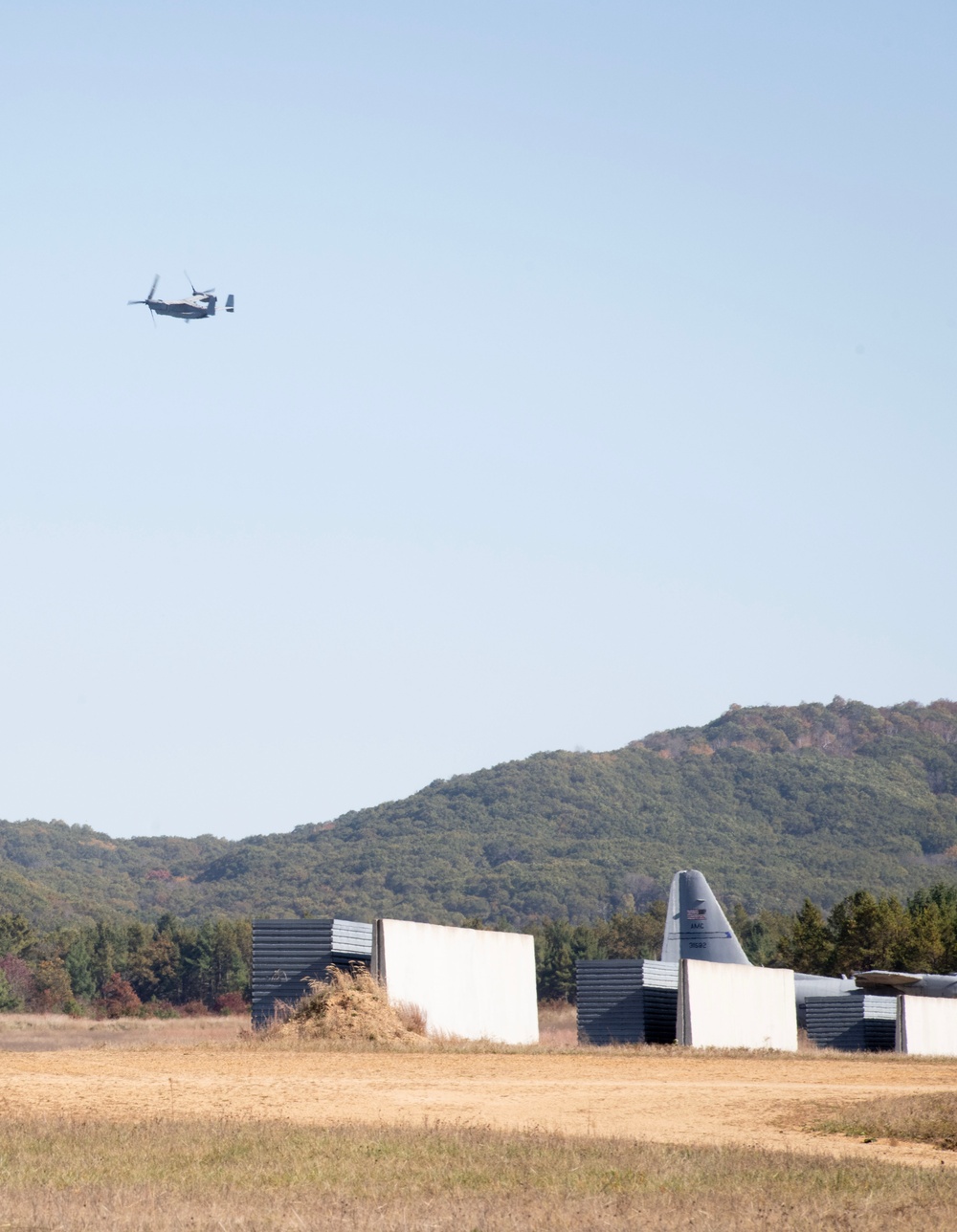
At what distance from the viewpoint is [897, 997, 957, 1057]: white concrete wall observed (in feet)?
128

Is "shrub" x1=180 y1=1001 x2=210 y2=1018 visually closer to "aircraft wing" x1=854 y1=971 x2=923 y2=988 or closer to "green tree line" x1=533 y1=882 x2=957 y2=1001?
"green tree line" x1=533 y1=882 x2=957 y2=1001

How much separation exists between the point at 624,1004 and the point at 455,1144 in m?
19.5

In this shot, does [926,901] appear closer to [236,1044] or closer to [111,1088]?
[236,1044]

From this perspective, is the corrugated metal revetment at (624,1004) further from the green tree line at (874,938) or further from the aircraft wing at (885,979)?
the green tree line at (874,938)

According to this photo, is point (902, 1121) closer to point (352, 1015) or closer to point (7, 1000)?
point (352, 1015)

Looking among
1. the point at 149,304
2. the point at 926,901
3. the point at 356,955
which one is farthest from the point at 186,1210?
the point at 926,901

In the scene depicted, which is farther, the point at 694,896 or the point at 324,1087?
the point at 694,896

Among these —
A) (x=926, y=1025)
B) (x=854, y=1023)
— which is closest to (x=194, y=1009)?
(x=854, y=1023)

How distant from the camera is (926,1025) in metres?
40.8

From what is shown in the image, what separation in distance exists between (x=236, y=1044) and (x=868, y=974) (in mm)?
23834

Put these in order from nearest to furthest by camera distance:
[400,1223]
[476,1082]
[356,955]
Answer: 1. [400,1223]
2. [476,1082]
3. [356,955]

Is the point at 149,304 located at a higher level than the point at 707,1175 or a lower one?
higher

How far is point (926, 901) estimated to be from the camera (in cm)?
8769

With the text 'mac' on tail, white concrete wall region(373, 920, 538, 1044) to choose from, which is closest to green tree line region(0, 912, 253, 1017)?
the text 'mac' on tail
